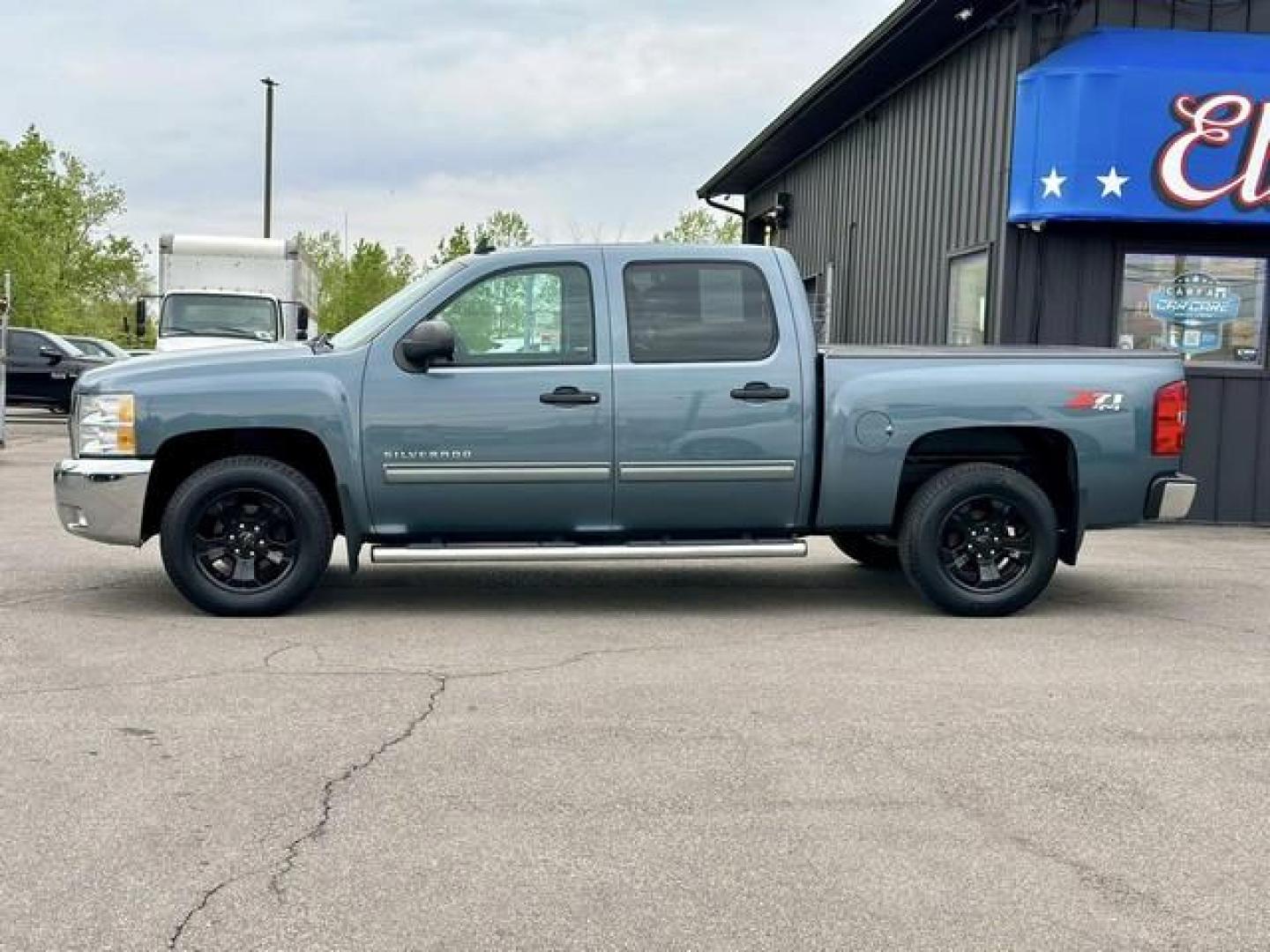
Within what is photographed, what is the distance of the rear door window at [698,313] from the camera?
727 centimetres

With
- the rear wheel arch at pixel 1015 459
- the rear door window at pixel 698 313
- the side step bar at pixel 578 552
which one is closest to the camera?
the side step bar at pixel 578 552

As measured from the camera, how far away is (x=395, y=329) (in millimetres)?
7137

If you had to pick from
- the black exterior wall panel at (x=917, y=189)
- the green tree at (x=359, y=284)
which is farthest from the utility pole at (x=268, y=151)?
the black exterior wall panel at (x=917, y=189)

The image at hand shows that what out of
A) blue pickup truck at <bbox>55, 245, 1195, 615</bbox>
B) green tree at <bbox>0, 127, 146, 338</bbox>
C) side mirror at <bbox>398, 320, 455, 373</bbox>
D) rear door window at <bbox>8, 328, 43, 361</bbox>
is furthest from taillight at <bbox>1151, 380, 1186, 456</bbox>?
green tree at <bbox>0, 127, 146, 338</bbox>

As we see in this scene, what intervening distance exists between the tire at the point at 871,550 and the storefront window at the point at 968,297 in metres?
4.16

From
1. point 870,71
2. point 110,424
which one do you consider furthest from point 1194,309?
point 110,424

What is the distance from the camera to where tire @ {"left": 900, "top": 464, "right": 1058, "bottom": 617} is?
734 centimetres

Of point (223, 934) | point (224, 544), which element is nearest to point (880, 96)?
point (224, 544)

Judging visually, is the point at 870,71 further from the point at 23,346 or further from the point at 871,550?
the point at 23,346

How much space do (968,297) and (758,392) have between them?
6.83 m

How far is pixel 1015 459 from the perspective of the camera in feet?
25.3

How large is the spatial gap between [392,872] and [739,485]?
12.7ft

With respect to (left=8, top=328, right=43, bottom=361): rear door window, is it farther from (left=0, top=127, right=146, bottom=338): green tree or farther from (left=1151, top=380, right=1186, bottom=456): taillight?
(left=1151, top=380, right=1186, bottom=456): taillight

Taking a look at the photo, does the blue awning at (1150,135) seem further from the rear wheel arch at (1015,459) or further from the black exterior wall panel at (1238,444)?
the rear wheel arch at (1015,459)
